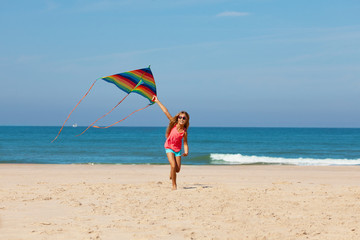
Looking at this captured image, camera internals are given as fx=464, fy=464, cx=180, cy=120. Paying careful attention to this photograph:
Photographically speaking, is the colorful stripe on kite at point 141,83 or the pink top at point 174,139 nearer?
the pink top at point 174,139

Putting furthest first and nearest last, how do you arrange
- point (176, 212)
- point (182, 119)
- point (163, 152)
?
1. point (163, 152)
2. point (182, 119)
3. point (176, 212)

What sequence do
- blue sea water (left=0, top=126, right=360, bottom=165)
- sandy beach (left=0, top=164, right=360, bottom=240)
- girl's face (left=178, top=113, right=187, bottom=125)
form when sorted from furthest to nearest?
blue sea water (left=0, top=126, right=360, bottom=165) → girl's face (left=178, top=113, right=187, bottom=125) → sandy beach (left=0, top=164, right=360, bottom=240)

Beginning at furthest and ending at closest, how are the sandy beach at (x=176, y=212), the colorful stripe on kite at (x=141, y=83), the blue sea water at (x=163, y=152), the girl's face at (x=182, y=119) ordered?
1. the blue sea water at (x=163, y=152)
2. the colorful stripe on kite at (x=141, y=83)
3. the girl's face at (x=182, y=119)
4. the sandy beach at (x=176, y=212)

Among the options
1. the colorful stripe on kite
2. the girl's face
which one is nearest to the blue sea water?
the colorful stripe on kite

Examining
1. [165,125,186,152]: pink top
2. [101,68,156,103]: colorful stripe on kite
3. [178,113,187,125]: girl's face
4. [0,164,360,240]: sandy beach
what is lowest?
[0,164,360,240]: sandy beach

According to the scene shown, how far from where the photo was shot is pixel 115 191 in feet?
29.3

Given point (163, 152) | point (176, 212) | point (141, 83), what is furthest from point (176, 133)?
point (163, 152)

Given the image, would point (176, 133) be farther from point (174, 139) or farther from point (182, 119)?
point (182, 119)

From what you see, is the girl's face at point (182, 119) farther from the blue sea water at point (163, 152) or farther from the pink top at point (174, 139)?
the blue sea water at point (163, 152)

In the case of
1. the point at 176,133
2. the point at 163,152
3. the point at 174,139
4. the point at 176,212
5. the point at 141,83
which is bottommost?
the point at 176,212

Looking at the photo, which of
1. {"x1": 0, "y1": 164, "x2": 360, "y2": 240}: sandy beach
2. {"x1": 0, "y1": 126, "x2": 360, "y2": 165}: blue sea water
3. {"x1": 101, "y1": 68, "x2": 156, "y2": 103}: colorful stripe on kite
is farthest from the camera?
{"x1": 0, "y1": 126, "x2": 360, "y2": 165}: blue sea water

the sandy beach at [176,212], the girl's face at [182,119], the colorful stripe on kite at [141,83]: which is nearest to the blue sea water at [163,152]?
the colorful stripe on kite at [141,83]

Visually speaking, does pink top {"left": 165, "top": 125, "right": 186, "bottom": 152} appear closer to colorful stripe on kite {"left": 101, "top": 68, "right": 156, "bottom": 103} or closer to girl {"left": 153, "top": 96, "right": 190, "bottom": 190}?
girl {"left": 153, "top": 96, "right": 190, "bottom": 190}

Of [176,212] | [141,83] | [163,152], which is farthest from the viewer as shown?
[163,152]
